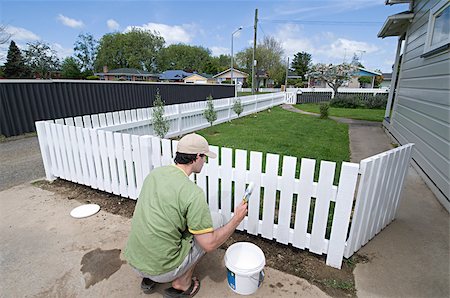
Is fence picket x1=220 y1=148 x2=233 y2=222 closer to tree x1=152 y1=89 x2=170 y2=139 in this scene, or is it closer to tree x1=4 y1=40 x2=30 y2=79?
tree x1=152 y1=89 x2=170 y2=139

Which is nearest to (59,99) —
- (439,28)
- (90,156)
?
(90,156)

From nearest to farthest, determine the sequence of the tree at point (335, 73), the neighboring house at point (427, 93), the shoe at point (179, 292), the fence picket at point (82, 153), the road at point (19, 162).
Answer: the shoe at point (179, 292) < the fence picket at point (82, 153) < the neighboring house at point (427, 93) < the road at point (19, 162) < the tree at point (335, 73)

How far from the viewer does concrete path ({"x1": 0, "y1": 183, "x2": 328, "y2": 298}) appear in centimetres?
189

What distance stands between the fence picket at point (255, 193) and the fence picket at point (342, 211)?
71cm

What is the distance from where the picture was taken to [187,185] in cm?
148

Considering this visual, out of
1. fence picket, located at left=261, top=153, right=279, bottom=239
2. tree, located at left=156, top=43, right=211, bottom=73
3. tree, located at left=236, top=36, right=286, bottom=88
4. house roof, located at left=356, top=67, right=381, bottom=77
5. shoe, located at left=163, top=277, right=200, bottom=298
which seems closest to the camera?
shoe, located at left=163, top=277, right=200, bottom=298

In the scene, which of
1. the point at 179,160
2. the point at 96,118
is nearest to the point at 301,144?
the point at 96,118

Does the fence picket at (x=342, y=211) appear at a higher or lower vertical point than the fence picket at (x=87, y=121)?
lower

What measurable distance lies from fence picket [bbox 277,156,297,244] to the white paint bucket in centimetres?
53

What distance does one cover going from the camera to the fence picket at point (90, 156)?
3312 millimetres

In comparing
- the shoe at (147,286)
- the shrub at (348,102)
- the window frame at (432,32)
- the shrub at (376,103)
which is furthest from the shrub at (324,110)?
the shoe at (147,286)

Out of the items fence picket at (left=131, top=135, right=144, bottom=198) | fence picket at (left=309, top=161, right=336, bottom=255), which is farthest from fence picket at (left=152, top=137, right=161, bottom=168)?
fence picket at (left=309, top=161, right=336, bottom=255)

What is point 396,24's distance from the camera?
23.7 feet

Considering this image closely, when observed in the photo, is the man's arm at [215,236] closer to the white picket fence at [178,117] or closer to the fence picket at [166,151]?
the fence picket at [166,151]
